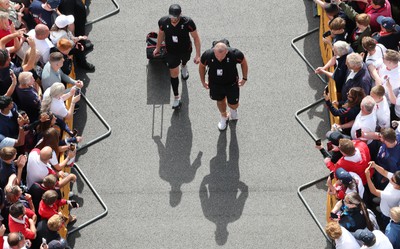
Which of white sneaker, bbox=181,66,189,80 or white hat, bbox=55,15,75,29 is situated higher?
white hat, bbox=55,15,75,29

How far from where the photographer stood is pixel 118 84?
13.0 m

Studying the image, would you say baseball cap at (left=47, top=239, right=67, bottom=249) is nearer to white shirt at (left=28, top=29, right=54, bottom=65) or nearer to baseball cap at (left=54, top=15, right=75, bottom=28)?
white shirt at (left=28, top=29, right=54, bottom=65)

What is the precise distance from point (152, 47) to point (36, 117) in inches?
108

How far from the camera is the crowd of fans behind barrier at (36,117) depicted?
9938mm

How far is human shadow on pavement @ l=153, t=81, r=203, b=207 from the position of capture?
11.7m

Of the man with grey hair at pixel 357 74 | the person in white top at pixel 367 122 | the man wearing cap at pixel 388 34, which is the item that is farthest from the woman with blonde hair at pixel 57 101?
the man wearing cap at pixel 388 34

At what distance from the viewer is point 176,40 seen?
12.0 meters

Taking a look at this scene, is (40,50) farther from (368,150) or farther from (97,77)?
(368,150)

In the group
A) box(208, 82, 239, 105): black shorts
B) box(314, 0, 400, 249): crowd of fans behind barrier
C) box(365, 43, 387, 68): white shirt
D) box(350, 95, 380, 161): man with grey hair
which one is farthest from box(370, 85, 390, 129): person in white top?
box(208, 82, 239, 105): black shorts

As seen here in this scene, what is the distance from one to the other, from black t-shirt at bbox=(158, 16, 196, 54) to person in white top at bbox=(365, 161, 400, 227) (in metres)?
3.52

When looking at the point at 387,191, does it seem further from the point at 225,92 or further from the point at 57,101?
the point at 57,101

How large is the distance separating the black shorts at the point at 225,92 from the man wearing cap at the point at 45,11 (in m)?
2.76

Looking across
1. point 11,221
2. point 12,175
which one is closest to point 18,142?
point 12,175

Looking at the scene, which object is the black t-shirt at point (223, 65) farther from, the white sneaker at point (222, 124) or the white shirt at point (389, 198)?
the white shirt at point (389, 198)
